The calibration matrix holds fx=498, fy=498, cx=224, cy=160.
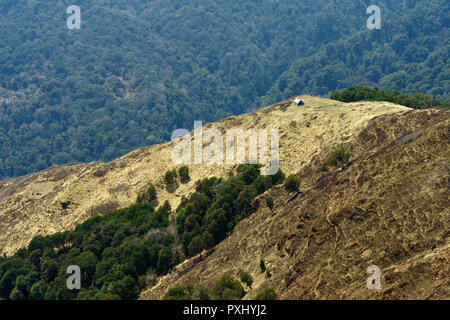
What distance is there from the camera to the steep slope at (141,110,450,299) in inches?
1405

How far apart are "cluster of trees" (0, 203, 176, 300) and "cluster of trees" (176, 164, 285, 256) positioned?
3.18 metres

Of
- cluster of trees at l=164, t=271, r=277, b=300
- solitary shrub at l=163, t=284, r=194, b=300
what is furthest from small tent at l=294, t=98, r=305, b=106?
solitary shrub at l=163, t=284, r=194, b=300

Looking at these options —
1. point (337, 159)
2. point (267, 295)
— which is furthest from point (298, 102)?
point (267, 295)

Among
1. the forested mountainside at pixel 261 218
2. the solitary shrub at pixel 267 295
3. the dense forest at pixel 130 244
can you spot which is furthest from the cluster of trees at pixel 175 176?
the solitary shrub at pixel 267 295

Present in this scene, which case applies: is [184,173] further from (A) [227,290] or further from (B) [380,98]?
(A) [227,290]

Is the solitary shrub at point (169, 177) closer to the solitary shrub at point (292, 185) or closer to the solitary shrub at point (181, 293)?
the solitary shrub at point (292, 185)

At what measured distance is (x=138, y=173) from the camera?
3521 inches

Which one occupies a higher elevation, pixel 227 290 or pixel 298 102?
pixel 298 102

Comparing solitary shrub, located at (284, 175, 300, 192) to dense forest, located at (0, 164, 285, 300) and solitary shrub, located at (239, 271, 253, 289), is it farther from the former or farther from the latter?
solitary shrub, located at (239, 271, 253, 289)

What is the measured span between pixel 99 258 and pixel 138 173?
77.4ft

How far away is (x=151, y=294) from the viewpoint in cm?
5372

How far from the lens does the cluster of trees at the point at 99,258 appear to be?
59531 millimetres

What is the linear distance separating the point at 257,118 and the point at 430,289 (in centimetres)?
6113
